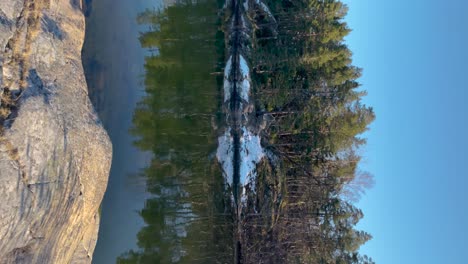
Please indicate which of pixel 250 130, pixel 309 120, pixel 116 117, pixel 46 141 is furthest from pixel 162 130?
pixel 309 120

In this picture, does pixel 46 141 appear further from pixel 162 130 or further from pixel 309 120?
pixel 309 120

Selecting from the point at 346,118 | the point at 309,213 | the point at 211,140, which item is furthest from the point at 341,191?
the point at 211,140

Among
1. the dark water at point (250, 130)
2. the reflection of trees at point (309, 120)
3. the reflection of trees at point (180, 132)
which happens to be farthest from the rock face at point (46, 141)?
the reflection of trees at point (309, 120)

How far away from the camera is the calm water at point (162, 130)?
27.0 ft

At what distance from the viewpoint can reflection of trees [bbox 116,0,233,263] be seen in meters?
8.24

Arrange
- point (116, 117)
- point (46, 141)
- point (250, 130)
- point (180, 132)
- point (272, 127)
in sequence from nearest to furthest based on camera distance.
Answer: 1. point (46, 141)
2. point (250, 130)
3. point (272, 127)
4. point (180, 132)
5. point (116, 117)

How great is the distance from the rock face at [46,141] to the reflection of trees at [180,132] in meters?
1.17

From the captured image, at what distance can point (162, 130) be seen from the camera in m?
8.53

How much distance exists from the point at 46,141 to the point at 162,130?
2633mm

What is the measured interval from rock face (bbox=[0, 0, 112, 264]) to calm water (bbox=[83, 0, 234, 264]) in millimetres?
1261

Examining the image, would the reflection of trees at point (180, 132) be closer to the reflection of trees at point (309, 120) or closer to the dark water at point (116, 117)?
the dark water at point (116, 117)

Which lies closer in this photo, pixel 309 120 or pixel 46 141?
pixel 46 141

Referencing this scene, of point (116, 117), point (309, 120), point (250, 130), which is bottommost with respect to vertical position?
point (250, 130)

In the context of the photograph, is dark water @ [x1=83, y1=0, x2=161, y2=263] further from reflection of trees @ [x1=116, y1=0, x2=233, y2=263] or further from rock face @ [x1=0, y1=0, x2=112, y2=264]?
rock face @ [x1=0, y1=0, x2=112, y2=264]
